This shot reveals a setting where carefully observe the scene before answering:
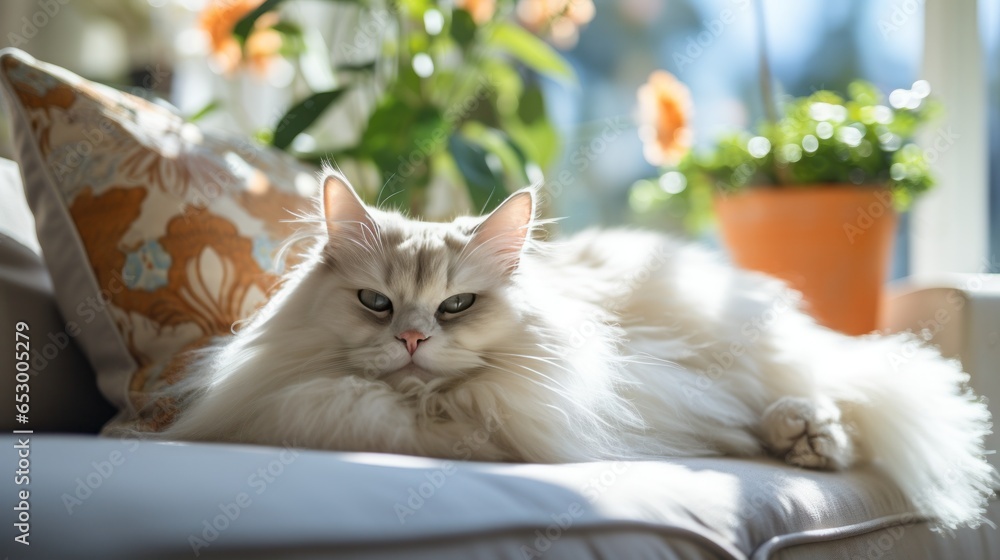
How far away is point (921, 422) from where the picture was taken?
126cm

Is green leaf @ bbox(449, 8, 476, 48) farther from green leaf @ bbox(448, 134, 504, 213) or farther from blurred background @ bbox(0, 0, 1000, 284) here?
green leaf @ bbox(448, 134, 504, 213)

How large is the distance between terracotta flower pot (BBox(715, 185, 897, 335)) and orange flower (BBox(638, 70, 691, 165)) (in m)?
0.39

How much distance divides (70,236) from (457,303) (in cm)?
70

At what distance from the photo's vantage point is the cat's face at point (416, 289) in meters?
1.15

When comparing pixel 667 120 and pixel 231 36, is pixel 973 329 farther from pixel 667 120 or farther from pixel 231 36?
pixel 231 36

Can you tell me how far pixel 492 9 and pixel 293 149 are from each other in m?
0.81

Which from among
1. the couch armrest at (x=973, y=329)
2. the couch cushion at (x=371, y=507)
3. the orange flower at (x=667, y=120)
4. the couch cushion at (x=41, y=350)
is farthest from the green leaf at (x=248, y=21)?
the couch armrest at (x=973, y=329)

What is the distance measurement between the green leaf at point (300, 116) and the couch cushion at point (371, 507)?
1245 mm

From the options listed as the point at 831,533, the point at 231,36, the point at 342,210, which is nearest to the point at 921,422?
the point at 831,533

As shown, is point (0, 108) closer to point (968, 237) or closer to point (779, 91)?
point (779, 91)

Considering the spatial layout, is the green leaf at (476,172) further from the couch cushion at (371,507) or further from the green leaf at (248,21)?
the couch cushion at (371,507)

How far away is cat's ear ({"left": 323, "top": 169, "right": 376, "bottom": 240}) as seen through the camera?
1.24 metres

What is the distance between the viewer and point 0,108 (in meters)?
2.71

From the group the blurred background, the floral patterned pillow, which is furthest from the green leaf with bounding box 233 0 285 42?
the floral patterned pillow
